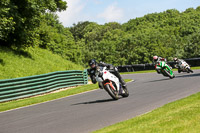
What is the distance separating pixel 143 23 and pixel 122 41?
4510cm

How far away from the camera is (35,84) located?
21.0 m

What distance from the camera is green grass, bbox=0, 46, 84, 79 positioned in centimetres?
2564

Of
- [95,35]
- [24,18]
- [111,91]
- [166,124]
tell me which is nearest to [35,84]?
[24,18]

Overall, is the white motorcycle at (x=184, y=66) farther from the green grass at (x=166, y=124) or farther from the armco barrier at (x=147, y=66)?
the green grass at (x=166, y=124)

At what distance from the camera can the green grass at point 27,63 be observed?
25641 millimetres

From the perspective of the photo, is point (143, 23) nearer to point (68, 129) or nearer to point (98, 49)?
point (98, 49)

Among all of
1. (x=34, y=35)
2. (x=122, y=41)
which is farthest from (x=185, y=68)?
(x=122, y=41)

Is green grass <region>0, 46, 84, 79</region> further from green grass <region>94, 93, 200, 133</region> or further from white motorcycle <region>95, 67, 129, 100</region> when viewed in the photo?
green grass <region>94, 93, 200, 133</region>

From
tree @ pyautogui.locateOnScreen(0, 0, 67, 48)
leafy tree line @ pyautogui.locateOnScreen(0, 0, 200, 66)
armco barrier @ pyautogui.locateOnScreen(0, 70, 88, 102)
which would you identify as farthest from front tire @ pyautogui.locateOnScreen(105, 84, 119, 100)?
tree @ pyautogui.locateOnScreen(0, 0, 67, 48)

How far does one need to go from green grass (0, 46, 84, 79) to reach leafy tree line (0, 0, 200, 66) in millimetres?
1086

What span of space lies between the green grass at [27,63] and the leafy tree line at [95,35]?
1086 mm

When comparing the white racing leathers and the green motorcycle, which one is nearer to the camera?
the green motorcycle

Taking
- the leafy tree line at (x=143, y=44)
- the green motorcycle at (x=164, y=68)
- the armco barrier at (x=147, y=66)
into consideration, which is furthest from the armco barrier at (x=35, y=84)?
the leafy tree line at (x=143, y=44)

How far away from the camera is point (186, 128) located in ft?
18.2
